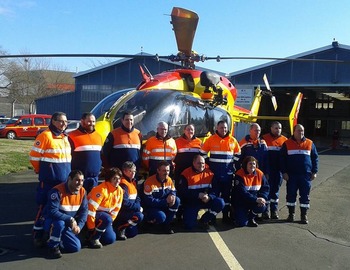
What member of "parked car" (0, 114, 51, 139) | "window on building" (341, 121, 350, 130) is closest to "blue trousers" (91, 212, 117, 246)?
"parked car" (0, 114, 51, 139)

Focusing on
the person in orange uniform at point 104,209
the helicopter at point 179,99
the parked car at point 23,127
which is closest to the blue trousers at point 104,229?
the person in orange uniform at point 104,209

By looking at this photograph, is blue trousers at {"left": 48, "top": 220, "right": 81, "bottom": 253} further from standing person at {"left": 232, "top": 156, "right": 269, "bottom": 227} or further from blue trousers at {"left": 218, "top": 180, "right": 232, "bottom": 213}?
standing person at {"left": 232, "top": 156, "right": 269, "bottom": 227}

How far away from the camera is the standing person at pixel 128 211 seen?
5.51 meters

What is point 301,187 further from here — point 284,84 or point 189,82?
point 284,84

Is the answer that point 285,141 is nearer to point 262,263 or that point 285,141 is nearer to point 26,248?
point 262,263

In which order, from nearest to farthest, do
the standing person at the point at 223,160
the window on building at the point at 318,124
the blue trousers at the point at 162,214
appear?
the blue trousers at the point at 162,214 < the standing person at the point at 223,160 < the window on building at the point at 318,124

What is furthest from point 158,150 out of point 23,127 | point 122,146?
point 23,127

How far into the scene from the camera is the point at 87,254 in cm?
479

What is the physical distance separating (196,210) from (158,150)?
1.13 metres

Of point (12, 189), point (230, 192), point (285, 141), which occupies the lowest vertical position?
point (12, 189)

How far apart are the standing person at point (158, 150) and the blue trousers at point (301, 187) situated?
221 centimetres

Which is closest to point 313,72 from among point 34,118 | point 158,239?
point 34,118

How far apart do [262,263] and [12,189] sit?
6.39 metres

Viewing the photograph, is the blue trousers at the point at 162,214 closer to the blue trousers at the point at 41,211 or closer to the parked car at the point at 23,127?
the blue trousers at the point at 41,211
